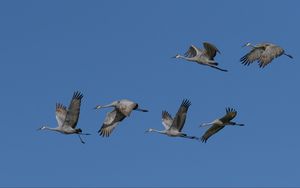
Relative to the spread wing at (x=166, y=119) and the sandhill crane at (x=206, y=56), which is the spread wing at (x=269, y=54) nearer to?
the sandhill crane at (x=206, y=56)

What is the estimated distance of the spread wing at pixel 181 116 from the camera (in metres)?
79.2

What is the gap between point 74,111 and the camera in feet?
259

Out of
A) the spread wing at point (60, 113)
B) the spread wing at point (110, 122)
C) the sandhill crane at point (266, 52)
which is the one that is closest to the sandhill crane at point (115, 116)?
the spread wing at point (110, 122)

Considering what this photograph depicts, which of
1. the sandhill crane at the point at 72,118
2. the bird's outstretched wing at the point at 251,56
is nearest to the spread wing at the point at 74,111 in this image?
the sandhill crane at the point at 72,118

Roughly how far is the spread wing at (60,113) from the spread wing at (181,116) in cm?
641

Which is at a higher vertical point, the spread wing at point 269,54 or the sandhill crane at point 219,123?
the spread wing at point 269,54

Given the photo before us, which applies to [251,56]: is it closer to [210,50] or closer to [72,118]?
[210,50]

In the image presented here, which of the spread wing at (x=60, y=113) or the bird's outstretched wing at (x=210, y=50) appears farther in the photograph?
the spread wing at (x=60, y=113)

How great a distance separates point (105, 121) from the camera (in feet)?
261

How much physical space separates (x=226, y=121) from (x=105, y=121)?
684 centimetres

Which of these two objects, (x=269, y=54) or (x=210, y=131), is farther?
(x=210, y=131)

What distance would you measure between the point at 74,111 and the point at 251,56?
→ 1034cm

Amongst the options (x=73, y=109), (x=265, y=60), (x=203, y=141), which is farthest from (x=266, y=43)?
(x=73, y=109)

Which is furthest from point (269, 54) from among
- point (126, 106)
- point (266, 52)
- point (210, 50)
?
point (126, 106)
